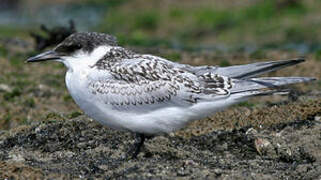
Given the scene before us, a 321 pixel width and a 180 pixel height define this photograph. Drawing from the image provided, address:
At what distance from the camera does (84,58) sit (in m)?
7.02

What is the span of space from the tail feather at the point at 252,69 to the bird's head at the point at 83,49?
48.6 inches

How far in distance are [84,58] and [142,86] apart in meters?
0.67

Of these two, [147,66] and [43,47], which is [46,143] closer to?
[147,66]

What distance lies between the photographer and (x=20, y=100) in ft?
35.9

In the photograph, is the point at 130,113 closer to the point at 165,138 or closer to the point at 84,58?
the point at 84,58

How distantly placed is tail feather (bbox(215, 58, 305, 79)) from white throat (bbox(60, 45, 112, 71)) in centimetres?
125

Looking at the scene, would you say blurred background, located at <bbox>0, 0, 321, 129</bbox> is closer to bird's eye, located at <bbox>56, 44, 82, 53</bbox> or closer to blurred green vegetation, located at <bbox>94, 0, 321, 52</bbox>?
blurred green vegetation, located at <bbox>94, 0, 321, 52</bbox>

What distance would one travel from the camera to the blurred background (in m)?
11.3

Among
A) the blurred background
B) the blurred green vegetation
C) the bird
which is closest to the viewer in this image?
the bird

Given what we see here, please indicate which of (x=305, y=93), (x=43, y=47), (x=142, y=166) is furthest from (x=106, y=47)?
(x=43, y=47)

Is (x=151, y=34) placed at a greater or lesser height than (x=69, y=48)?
greater

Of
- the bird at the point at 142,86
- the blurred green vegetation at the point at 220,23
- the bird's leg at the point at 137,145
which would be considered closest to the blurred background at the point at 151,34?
the blurred green vegetation at the point at 220,23

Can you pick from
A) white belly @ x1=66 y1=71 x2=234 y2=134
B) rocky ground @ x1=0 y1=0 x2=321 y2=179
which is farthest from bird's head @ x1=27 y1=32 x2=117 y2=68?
rocky ground @ x1=0 y1=0 x2=321 y2=179

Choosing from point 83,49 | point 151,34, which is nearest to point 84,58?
point 83,49
